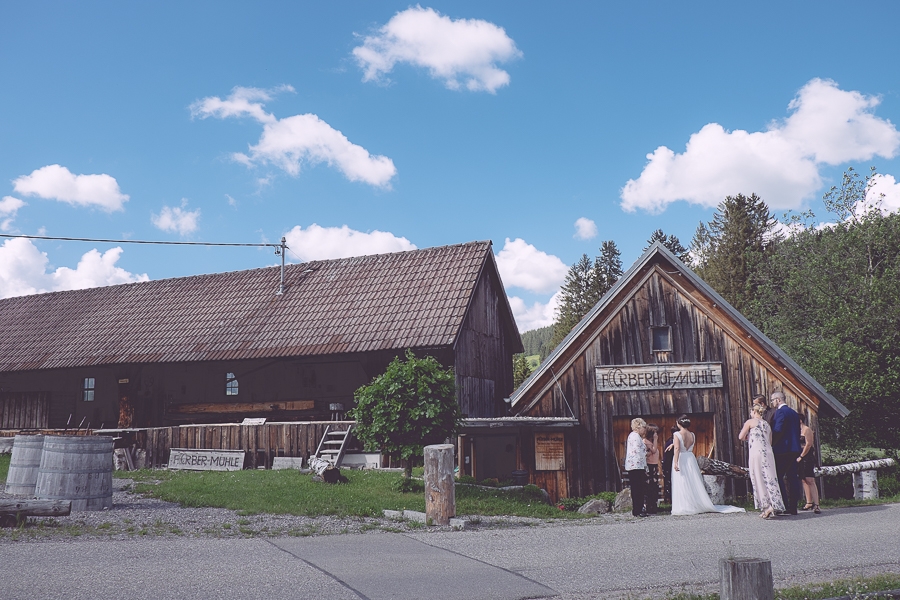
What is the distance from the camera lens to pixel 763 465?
12258 millimetres

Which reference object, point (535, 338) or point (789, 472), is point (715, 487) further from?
point (535, 338)

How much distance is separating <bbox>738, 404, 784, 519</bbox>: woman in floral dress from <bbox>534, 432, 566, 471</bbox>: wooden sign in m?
6.05

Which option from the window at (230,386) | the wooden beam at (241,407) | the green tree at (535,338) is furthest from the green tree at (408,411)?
the green tree at (535,338)

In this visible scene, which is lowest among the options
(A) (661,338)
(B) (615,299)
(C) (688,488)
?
(C) (688,488)

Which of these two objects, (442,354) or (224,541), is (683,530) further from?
(442,354)

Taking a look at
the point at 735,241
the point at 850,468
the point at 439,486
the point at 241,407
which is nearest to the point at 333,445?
the point at 241,407

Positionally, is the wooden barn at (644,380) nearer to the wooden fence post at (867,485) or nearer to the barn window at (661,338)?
the barn window at (661,338)

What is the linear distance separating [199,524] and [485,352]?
16.1 metres

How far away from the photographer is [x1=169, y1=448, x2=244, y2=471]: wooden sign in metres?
21.2

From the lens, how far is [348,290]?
26.9 metres

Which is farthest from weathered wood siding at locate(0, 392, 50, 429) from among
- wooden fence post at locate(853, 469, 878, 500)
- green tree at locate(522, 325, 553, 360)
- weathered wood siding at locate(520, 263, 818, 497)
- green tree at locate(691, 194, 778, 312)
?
green tree at locate(522, 325, 553, 360)

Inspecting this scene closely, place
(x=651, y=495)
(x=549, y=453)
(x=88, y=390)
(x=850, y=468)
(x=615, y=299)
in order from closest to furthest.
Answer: (x=651, y=495) → (x=850, y=468) → (x=549, y=453) → (x=615, y=299) → (x=88, y=390)

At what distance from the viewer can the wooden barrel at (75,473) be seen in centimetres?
1247

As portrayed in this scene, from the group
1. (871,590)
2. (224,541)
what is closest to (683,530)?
(871,590)
